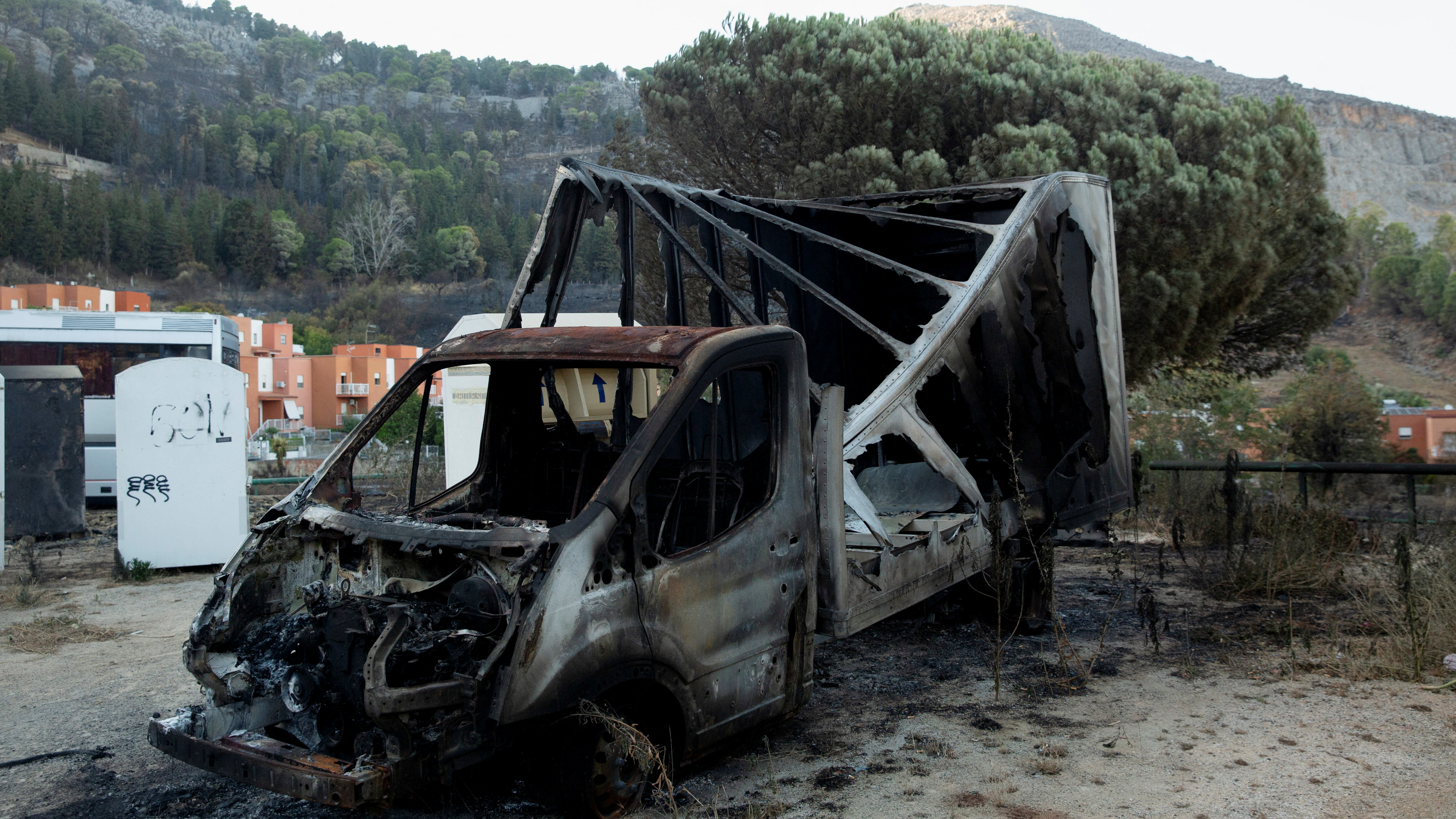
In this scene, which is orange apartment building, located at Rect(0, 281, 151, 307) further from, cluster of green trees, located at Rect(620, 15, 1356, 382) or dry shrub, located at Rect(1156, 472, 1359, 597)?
dry shrub, located at Rect(1156, 472, 1359, 597)

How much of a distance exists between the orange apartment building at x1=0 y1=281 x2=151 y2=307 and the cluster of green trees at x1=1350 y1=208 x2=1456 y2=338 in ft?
261

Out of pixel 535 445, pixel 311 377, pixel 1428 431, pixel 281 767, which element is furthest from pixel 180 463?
pixel 311 377

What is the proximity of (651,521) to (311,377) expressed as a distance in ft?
221

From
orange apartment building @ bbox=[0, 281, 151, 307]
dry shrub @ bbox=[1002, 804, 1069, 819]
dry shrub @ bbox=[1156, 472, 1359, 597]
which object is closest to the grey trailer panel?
dry shrub @ bbox=[1002, 804, 1069, 819]

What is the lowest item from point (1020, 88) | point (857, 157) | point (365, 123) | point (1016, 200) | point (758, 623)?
point (758, 623)

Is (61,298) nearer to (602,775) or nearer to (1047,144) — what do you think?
(1047,144)

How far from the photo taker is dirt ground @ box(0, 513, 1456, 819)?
4.05 meters

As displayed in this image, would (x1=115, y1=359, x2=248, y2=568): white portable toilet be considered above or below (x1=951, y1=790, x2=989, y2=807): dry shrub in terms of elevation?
above

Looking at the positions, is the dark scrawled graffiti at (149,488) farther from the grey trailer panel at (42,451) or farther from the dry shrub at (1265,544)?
the dry shrub at (1265,544)

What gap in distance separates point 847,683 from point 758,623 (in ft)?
6.46

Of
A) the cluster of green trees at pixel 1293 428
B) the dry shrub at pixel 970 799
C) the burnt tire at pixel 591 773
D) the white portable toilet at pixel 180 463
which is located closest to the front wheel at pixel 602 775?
the burnt tire at pixel 591 773

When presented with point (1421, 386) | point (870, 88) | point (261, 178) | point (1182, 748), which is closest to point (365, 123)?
point (261, 178)

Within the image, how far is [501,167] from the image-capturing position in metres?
175

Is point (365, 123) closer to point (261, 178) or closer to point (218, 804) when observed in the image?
point (261, 178)
